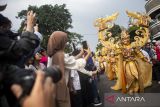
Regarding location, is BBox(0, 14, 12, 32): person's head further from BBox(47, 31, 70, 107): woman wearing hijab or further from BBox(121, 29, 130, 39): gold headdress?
BBox(121, 29, 130, 39): gold headdress

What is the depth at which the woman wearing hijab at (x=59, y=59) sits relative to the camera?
522 cm

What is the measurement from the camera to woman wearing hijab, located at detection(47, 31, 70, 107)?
522cm

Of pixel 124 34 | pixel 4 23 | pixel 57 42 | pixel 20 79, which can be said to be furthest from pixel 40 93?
pixel 124 34

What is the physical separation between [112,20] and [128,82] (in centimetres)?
254

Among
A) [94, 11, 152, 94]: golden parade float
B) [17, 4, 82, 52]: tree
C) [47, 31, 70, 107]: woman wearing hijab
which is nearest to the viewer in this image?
[47, 31, 70, 107]: woman wearing hijab

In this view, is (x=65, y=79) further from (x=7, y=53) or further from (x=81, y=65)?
(x=7, y=53)

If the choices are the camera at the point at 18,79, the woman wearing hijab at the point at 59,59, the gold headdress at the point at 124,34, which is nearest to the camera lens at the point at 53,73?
the camera at the point at 18,79

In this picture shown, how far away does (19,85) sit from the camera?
221cm

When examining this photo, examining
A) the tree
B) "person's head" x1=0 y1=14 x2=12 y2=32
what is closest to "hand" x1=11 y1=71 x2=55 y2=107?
"person's head" x1=0 y1=14 x2=12 y2=32

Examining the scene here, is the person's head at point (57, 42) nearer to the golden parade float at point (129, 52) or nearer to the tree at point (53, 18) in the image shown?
the golden parade float at point (129, 52)

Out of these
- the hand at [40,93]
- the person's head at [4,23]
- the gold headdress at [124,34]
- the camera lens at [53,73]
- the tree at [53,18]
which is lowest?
the hand at [40,93]

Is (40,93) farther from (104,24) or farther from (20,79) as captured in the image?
(104,24)

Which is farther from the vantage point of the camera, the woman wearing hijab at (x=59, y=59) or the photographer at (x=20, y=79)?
the woman wearing hijab at (x=59, y=59)

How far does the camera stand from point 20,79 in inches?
87.9
